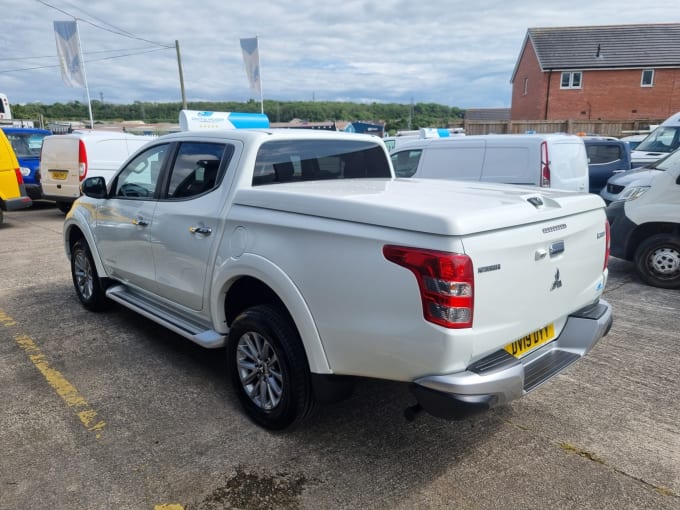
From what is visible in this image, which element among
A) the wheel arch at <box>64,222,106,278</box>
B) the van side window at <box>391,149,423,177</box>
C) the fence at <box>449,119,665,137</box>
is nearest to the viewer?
the wheel arch at <box>64,222,106,278</box>

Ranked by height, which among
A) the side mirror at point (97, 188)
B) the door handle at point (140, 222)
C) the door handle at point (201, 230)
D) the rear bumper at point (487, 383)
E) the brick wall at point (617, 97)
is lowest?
the rear bumper at point (487, 383)

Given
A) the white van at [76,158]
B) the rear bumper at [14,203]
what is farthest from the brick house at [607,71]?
the rear bumper at [14,203]

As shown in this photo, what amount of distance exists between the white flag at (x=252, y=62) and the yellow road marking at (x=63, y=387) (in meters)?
18.8

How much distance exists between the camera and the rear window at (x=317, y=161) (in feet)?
11.1

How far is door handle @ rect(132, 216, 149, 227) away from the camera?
395 centimetres

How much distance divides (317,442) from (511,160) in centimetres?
628

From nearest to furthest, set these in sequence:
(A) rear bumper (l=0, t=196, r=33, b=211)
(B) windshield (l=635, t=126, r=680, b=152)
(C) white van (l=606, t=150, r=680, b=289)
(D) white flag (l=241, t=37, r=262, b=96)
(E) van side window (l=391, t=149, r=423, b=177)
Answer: (C) white van (l=606, t=150, r=680, b=289) → (E) van side window (l=391, t=149, r=423, b=177) → (A) rear bumper (l=0, t=196, r=33, b=211) → (B) windshield (l=635, t=126, r=680, b=152) → (D) white flag (l=241, t=37, r=262, b=96)

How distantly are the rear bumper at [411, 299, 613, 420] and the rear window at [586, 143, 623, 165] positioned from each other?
36.6ft

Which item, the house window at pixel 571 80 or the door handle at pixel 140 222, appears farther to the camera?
the house window at pixel 571 80

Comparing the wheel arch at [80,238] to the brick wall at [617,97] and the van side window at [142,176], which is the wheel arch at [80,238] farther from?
the brick wall at [617,97]

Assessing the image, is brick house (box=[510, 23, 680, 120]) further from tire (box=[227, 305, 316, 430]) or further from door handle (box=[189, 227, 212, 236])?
tire (box=[227, 305, 316, 430])

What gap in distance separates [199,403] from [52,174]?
1017 centimetres

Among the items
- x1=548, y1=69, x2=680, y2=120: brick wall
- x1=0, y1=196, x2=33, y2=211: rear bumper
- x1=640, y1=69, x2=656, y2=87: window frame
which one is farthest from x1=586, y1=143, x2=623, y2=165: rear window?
x1=640, y1=69, x2=656, y2=87: window frame

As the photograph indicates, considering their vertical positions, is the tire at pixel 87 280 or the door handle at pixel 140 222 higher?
the door handle at pixel 140 222
